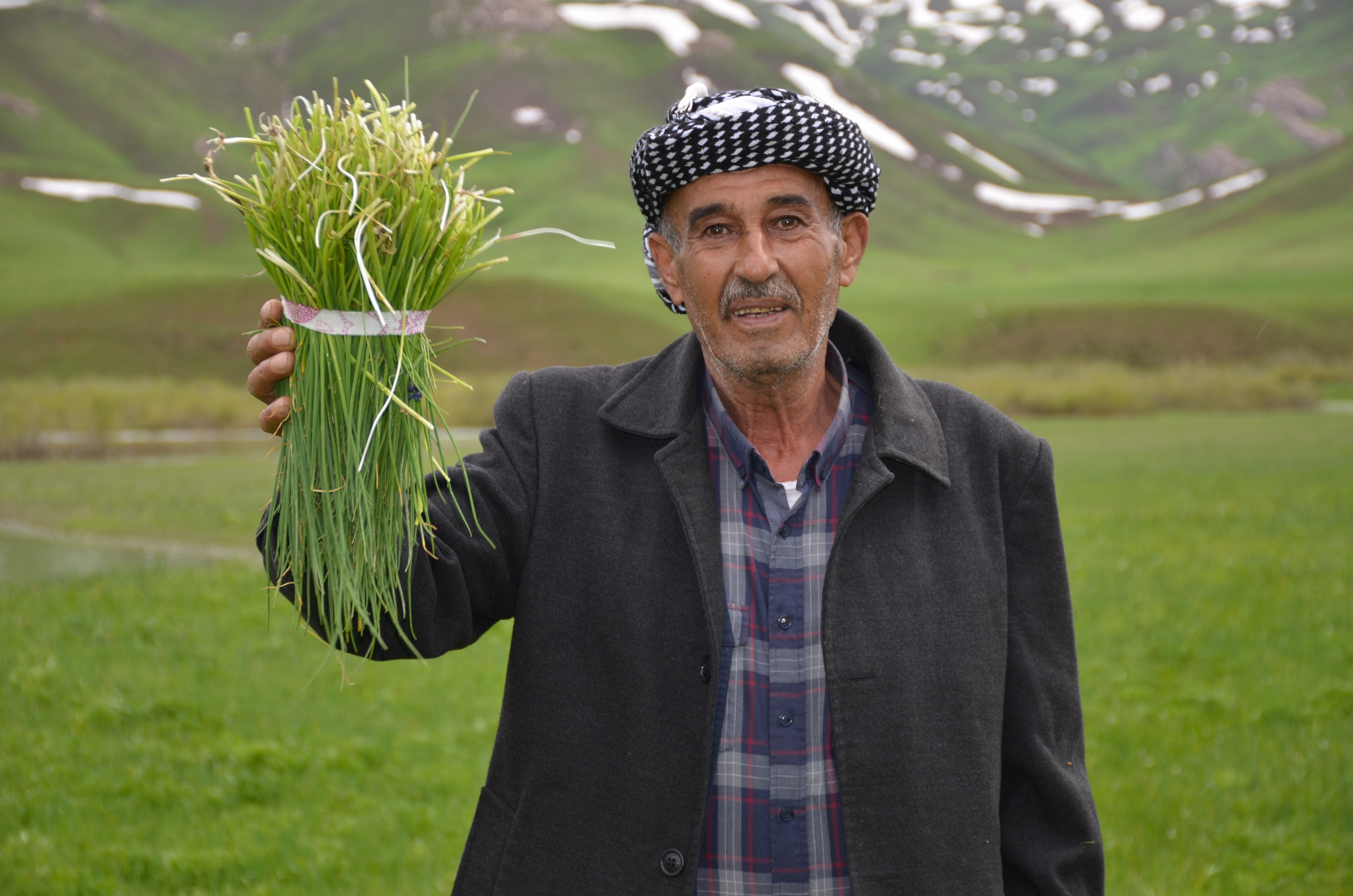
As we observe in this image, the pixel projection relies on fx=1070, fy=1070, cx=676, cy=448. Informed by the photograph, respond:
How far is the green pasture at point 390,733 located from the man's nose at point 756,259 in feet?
4.32

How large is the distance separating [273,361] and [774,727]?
1.14 metres

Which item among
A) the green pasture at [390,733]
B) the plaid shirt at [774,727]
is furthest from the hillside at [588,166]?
the plaid shirt at [774,727]

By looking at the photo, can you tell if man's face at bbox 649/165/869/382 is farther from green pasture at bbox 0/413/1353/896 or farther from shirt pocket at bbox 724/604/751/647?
green pasture at bbox 0/413/1353/896

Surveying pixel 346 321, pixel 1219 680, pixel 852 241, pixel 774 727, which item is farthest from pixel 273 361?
pixel 1219 680

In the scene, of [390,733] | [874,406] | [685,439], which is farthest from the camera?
[390,733]

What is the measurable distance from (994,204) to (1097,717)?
103 metres

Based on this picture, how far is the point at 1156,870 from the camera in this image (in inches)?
172

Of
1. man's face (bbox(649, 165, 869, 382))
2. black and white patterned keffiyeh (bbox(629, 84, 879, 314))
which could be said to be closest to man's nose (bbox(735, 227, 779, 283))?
man's face (bbox(649, 165, 869, 382))

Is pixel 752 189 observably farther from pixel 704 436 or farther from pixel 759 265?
pixel 704 436

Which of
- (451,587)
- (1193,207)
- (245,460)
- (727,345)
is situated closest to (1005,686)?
(727,345)

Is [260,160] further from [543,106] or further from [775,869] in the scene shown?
[543,106]

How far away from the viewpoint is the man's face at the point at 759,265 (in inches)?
85.1

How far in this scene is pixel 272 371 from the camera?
73.1 inches

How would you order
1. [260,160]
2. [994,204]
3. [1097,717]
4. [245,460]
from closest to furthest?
[260,160] < [1097,717] < [245,460] < [994,204]
